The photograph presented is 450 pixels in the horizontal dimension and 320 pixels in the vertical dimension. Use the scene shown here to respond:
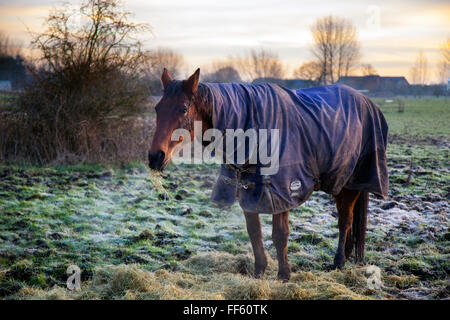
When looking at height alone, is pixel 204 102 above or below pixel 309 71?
below

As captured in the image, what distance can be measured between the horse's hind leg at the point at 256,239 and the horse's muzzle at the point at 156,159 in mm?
1055

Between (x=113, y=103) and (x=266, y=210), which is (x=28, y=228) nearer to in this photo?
(x=266, y=210)

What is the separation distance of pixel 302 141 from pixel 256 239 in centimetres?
103

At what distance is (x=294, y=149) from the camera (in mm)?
3398

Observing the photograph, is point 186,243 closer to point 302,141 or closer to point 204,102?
point 302,141

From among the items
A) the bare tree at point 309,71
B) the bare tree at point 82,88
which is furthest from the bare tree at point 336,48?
the bare tree at point 82,88

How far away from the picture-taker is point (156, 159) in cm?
298

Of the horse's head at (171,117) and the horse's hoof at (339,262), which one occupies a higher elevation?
the horse's head at (171,117)

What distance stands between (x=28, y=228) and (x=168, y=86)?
3.59 meters

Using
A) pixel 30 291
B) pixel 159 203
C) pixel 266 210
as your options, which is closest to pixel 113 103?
pixel 159 203

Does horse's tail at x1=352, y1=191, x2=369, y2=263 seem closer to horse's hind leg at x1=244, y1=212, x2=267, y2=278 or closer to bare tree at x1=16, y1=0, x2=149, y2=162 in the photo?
horse's hind leg at x1=244, y1=212, x2=267, y2=278

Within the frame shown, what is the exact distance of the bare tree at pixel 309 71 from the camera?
83.2ft

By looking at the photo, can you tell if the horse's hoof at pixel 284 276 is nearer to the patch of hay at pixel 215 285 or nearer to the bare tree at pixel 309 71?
the patch of hay at pixel 215 285

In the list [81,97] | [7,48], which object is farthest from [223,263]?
[7,48]
